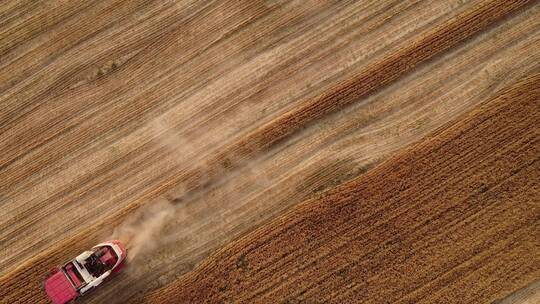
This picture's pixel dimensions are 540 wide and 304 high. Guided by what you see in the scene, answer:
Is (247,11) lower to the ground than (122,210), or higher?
higher

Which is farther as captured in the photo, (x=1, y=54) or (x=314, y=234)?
(x=1, y=54)

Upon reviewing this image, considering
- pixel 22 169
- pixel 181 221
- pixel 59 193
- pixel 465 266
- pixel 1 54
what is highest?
pixel 1 54

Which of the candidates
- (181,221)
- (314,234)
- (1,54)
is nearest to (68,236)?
(181,221)

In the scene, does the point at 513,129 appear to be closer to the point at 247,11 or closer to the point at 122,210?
the point at 247,11

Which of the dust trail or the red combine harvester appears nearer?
the red combine harvester

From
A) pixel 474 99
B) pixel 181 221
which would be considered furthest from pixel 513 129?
pixel 181 221

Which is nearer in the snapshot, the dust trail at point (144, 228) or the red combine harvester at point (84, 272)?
the red combine harvester at point (84, 272)

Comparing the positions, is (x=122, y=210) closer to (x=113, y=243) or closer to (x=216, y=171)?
(x=113, y=243)
